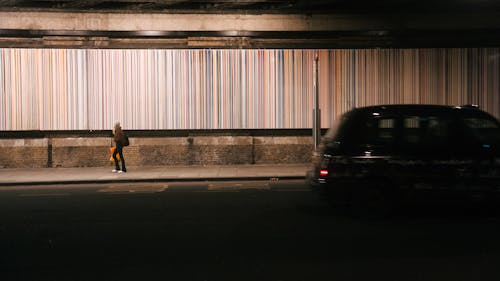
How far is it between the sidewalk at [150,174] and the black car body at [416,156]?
723 centimetres

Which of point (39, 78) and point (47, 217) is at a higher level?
point (39, 78)

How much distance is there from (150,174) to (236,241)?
992cm

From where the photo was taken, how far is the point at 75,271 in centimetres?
648

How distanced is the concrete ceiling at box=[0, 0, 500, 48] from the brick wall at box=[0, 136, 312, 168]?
3.52m

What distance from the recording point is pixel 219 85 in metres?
20.1

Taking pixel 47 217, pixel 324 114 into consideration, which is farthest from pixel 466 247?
pixel 324 114

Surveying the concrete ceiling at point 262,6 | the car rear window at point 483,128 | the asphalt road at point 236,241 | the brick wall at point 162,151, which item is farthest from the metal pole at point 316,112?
the car rear window at point 483,128

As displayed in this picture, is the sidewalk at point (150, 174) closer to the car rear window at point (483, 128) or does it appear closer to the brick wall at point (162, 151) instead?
the brick wall at point (162, 151)

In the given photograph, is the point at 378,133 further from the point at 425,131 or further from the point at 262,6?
the point at 262,6

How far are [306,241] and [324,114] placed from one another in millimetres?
12934

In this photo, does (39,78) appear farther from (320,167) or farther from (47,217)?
(320,167)

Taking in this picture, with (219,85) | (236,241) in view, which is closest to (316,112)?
(219,85)

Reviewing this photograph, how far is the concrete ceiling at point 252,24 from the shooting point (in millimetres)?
19594

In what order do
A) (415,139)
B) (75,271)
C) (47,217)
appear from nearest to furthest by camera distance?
(75,271)
(415,139)
(47,217)
